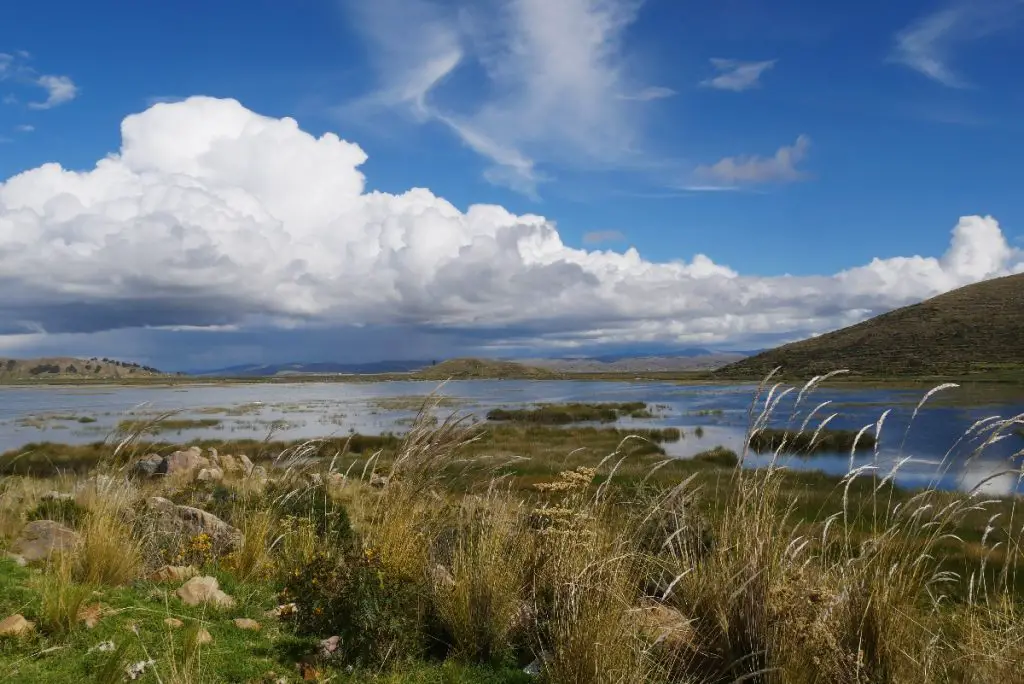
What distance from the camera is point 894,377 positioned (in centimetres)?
9488

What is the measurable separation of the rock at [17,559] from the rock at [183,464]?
41.6 ft

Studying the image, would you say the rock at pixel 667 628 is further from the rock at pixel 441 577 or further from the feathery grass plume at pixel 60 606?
the feathery grass plume at pixel 60 606

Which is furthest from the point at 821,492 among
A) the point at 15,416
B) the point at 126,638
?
the point at 15,416

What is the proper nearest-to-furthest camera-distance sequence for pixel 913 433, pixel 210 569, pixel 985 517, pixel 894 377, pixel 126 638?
pixel 126 638
pixel 210 569
pixel 985 517
pixel 913 433
pixel 894 377

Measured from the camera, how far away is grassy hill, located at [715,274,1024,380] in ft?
318

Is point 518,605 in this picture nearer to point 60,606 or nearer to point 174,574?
point 60,606

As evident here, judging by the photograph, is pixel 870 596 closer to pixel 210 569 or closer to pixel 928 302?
pixel 210 569

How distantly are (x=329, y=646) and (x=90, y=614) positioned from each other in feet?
5.54

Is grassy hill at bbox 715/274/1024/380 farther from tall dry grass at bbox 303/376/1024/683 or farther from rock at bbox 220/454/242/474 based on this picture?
tall dry grass at bbox 303/376/1024/683

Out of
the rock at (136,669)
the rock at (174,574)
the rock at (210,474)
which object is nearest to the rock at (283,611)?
the rock at (174,574)

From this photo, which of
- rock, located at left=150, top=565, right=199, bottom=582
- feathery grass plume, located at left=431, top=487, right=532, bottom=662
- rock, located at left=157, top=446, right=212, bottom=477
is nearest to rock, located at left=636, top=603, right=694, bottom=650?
feathery grass plume, located at left=431, top=487, right=532, bottom=662

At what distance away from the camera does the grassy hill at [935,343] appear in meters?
96.8

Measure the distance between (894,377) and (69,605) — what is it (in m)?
107

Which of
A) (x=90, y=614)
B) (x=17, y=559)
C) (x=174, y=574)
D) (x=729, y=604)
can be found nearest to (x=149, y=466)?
(x=17, y=559)
